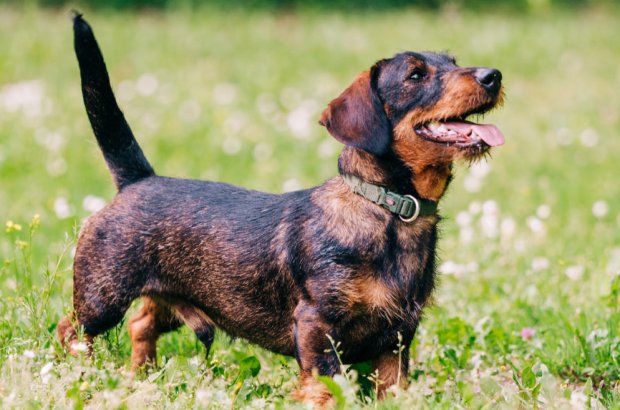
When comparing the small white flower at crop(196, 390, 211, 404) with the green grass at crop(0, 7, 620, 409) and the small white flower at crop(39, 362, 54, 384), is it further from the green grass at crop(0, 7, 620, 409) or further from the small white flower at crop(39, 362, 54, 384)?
the small white flower at crop(39, 362, 54, 384)

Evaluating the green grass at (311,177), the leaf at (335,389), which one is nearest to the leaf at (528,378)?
the green grass at (311,177)

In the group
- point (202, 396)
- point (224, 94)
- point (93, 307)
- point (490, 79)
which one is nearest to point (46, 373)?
point (202, 396)

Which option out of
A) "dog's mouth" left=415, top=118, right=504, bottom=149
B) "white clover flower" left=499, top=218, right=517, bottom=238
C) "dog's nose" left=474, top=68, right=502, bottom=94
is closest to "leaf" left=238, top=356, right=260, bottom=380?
"dog's mouth" left=415, top=118, right=504, bottom=149

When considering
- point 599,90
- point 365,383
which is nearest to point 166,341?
point 365,383

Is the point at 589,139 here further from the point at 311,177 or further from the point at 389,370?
the point at 389,370

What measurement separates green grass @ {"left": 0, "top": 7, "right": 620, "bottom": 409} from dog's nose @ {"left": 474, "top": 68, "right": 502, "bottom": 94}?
38cm

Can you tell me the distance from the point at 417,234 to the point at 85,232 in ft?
5.86

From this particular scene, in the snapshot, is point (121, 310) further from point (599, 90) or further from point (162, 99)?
point (599, 90)

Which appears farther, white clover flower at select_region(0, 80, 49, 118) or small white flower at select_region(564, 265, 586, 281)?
white clover flower at select_region(0, 80, 49, 118)

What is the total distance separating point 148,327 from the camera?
5035mm

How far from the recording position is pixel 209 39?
53.1ft

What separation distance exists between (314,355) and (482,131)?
1262 millimetres

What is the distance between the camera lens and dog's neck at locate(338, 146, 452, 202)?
4.21 m

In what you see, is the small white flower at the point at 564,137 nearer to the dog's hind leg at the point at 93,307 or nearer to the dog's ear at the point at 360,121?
the dog's ear at the point at 360,121
